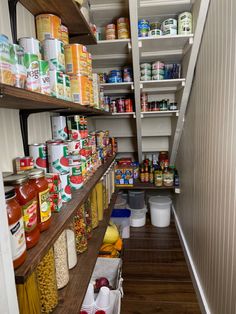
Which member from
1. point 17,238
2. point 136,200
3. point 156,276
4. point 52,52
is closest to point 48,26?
point 52,52

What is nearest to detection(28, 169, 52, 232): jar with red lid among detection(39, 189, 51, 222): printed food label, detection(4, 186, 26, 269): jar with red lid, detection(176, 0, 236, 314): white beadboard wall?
detection(39, 189, 51, 222): printed food label

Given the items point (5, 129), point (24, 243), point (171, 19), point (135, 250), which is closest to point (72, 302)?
point (24, 243)

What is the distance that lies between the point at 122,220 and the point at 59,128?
1.79m

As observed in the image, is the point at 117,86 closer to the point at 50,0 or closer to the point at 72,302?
the point at 50,0

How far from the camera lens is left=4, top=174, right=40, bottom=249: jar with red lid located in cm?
59

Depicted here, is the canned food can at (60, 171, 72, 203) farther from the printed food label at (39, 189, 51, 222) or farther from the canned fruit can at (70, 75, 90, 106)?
the canned fruit can at (70, 75, 90, 106)

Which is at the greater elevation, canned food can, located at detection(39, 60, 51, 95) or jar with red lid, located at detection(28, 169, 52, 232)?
canned food can, located at detection(39, 60, 51, 95)

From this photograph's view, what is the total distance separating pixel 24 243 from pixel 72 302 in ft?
1.46

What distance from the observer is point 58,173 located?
2.95ft

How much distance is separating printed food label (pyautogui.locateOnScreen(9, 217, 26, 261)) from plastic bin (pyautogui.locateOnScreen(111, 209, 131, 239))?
216 cm

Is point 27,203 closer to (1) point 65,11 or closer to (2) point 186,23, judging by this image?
(1) point 65,11

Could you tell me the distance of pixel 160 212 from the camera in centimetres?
289

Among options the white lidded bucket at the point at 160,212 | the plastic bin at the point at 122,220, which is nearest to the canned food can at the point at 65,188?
the plastic bin at the point at 122,220

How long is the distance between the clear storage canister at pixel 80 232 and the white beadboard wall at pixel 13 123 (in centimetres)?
42
